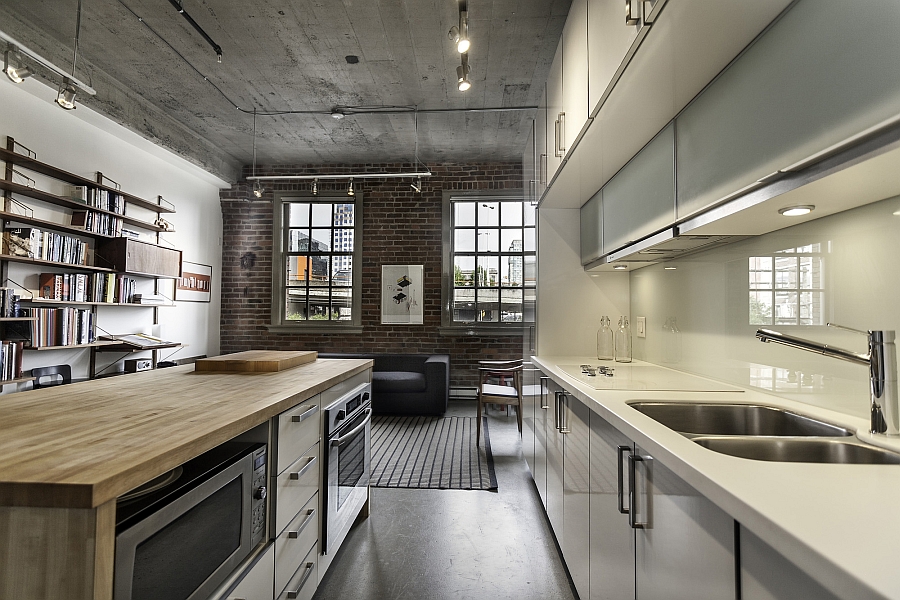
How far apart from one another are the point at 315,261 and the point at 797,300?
565 cm

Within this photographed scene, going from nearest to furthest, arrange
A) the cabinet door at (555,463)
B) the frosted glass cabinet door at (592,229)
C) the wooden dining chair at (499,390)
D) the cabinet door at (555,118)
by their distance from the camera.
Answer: the cabinet door at (555,463)
the cabinet door at (555,118)
the frosted glass cabinet door at (592,229)
the wooden dining chair at (499,390)

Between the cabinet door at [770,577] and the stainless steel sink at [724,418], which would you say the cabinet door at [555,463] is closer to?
the stainless steel sink at [724,418]

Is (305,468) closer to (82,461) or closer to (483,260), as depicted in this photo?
(82,461)

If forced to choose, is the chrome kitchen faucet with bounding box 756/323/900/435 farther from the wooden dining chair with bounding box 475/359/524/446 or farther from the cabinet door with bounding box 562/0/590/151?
the wooden dining chair with bounding box 475/359/524/446

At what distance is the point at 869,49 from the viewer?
0.83 meters

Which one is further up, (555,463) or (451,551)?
(555,463)

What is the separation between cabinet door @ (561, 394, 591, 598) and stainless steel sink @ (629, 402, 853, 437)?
0.85 feet

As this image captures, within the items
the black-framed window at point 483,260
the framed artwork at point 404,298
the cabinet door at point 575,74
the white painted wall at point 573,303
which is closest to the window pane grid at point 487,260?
the black-framed window at point 483,260

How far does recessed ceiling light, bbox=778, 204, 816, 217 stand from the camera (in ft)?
3.92

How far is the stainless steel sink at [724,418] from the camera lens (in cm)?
139

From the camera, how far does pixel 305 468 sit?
1.65 metres

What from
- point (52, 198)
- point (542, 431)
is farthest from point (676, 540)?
point (52, 198)

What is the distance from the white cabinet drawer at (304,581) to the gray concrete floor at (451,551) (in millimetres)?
201

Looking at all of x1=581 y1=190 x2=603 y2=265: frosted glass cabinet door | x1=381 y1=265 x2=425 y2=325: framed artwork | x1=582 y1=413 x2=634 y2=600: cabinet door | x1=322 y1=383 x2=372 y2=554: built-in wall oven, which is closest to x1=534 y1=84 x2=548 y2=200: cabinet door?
x1=581 y1=190 x2=603 y2=265: frosted glass cabinet door
